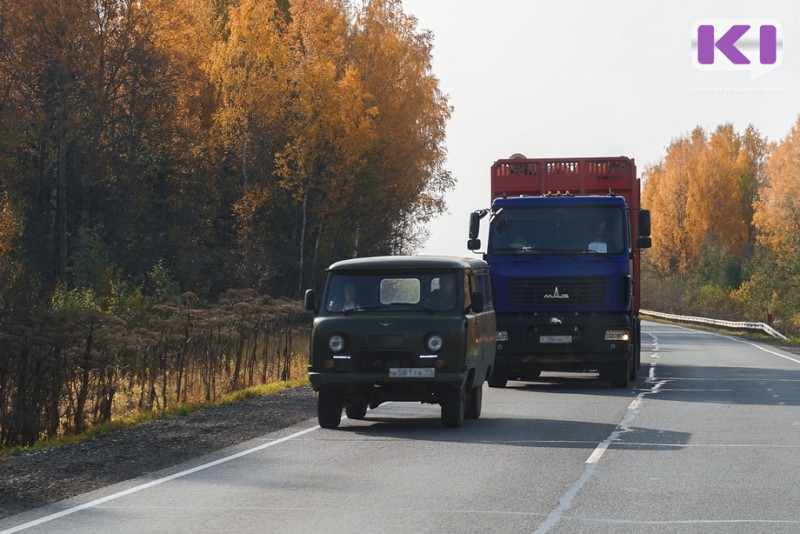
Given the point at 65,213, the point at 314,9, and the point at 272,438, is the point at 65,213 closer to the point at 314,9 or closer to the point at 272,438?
the point at 314,9

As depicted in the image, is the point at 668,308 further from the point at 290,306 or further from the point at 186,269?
the point at 290,306

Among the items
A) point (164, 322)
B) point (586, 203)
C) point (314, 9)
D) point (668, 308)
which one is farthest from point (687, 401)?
point (668, 308)

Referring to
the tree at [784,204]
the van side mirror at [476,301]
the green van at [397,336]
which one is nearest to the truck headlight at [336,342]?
the green van at [397,336]

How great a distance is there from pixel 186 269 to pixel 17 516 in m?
33.3

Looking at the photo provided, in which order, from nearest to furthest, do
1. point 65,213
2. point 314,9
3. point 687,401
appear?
point 687,401, point 65,213, point 314,9

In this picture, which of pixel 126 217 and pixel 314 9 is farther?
pixel 314 9

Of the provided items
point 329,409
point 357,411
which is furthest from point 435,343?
point 357,411

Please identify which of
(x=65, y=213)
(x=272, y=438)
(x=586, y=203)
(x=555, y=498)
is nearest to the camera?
(x=555, y=498)

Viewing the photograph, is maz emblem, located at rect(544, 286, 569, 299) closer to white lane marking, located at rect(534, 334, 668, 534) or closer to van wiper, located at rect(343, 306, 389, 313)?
white lane marking, located at rect(534, 334, 668, 534)

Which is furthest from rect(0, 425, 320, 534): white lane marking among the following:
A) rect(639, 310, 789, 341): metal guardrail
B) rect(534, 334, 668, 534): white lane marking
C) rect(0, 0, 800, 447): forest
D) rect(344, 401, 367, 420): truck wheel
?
rect(639, 310, 789, 341): metal guardrail

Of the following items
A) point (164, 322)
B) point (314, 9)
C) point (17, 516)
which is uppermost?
point (314, 9)

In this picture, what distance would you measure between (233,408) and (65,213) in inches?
865

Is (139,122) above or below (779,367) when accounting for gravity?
above

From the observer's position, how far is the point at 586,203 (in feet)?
74.4
